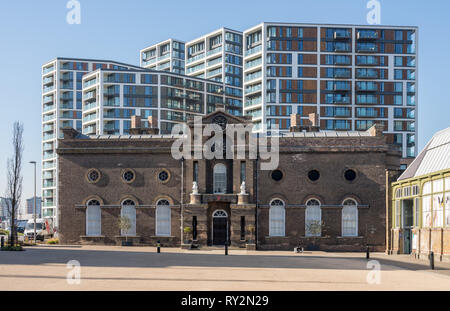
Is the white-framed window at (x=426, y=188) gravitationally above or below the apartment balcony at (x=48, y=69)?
below

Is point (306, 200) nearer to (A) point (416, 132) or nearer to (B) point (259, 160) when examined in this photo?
(B) point (259, 160)

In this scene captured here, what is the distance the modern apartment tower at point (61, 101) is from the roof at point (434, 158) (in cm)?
9492

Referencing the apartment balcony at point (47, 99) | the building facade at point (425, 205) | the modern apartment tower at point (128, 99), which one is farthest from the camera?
the apartment balcony at point (47, 99)

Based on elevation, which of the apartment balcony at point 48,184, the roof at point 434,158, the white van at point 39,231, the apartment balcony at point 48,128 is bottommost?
the white van at point 39,231

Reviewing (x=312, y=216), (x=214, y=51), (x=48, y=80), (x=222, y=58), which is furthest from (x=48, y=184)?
(x=312, y=216)

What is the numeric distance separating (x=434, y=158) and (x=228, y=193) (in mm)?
17288

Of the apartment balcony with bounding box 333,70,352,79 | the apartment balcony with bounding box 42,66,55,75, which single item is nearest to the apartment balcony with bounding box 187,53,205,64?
the apartment balcony with bounding box 42,66,55,75

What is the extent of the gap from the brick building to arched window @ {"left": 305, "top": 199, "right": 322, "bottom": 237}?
3.4 inches

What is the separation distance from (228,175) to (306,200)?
7.04 meters

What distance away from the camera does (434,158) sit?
138 feet

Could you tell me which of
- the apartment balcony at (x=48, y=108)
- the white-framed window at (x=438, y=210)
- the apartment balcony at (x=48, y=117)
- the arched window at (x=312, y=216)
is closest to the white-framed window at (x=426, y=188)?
the white-framed window at (x=438, y=210)

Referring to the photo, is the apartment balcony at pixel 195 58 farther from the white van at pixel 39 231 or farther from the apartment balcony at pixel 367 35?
the white van at pixel 39 231

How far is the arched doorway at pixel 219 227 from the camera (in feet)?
163

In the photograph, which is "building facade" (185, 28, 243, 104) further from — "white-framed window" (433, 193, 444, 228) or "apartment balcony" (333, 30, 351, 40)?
"white-framed window" (433, 193, 444, 228)
